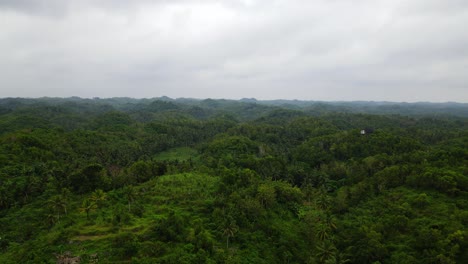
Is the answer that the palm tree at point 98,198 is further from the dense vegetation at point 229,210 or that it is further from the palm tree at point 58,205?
the palm tree at point 58,205

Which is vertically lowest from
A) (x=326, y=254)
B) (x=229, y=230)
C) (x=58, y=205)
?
(x=326, y=254)

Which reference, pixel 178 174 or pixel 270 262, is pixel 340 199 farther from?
pixel 178 174

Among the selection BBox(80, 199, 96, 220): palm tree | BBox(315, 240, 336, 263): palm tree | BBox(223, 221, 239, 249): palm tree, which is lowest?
BBox(315, 240, 336, 263): palm tree

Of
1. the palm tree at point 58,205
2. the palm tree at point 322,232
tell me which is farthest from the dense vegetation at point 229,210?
the palm tree at point 322,232

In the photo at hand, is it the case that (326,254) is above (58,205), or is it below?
below

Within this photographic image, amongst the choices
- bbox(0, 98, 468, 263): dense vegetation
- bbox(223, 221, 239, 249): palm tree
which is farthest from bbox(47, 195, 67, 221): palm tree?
bbox(223, 221, 239, 249): palm tree

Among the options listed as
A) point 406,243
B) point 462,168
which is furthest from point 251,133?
point 406,243

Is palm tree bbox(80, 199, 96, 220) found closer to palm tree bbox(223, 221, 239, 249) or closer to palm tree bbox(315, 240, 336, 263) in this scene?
palm tree bbox(223, 221, 239, 249)

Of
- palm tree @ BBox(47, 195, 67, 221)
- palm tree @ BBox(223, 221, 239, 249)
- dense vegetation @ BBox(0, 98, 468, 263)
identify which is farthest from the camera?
palm tree @ BBox(47, 195, 67, 221)

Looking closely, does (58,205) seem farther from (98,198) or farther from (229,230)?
(229,230)

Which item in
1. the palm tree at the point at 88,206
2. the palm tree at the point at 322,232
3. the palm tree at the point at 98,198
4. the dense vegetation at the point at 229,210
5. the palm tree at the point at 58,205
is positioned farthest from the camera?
the palm tree at the point at 98,198

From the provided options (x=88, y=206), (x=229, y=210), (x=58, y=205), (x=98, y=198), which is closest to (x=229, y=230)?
(x=229, y=210)
